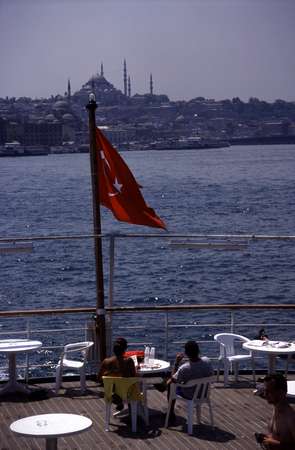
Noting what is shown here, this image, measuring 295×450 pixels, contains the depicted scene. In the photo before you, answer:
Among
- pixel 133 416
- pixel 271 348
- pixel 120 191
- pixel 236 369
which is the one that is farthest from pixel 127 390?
pixel 120 191

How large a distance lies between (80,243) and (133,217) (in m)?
35.6

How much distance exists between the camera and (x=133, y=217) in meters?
9.23

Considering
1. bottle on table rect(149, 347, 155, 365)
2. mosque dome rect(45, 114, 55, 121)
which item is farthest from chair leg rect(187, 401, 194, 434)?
mosque dome rect(45, 114, 55, 121)

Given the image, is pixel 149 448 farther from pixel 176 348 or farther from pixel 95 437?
pixel 176 348

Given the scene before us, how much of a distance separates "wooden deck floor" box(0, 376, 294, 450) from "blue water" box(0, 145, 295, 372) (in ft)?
29.2

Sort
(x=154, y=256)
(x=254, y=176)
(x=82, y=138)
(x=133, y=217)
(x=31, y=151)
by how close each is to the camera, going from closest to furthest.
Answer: (x=133, y=217) → (x=154, y=256) → (x=254, y=176) → (x=31, y=151) → (x=82, y=138)

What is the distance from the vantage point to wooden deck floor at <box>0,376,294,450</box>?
7109 mm

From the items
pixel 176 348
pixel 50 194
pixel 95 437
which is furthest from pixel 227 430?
pixel 50 194

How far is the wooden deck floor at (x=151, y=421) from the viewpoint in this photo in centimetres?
711

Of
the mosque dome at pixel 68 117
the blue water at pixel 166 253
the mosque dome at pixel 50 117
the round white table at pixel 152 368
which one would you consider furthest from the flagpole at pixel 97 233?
the mosque dome at pixel 68 117

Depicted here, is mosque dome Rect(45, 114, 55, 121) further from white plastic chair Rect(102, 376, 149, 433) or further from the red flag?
A: white plastic chair Rect(102, 376, 149, 433)

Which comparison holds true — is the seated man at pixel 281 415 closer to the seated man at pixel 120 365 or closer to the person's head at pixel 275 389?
the person's head at pixel 275 389

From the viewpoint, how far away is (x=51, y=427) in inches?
240

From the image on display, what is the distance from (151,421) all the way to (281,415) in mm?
2432
